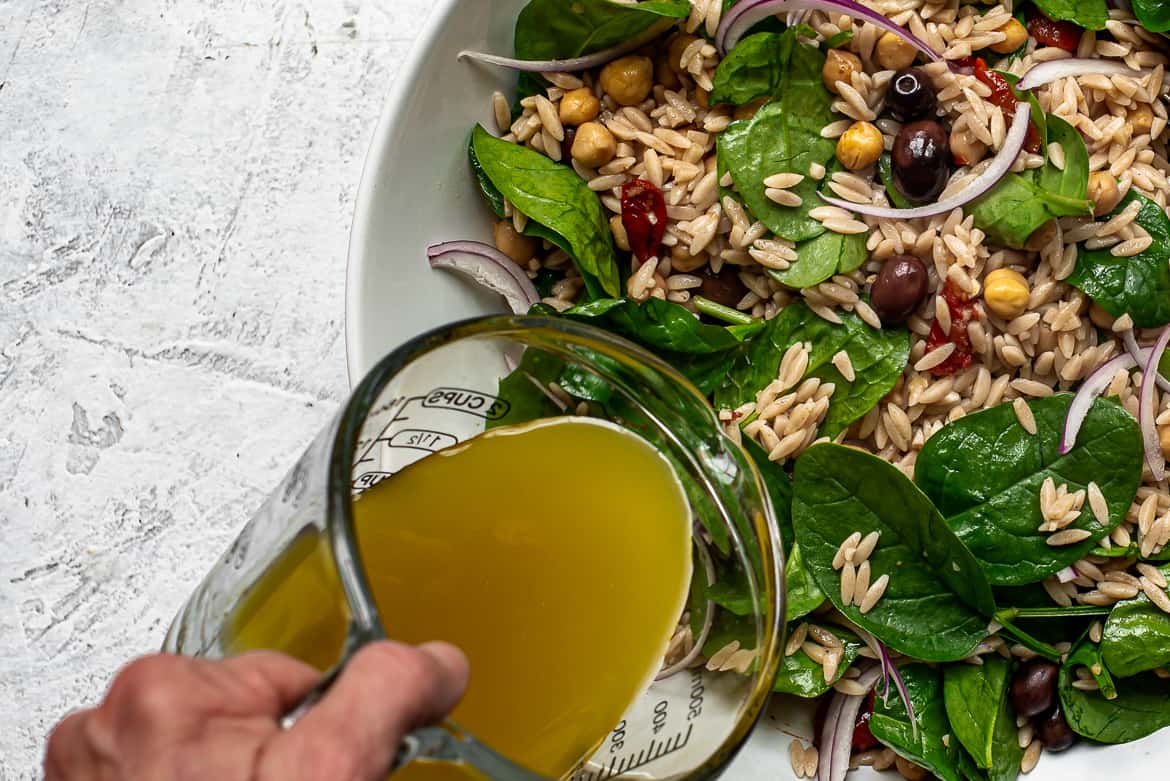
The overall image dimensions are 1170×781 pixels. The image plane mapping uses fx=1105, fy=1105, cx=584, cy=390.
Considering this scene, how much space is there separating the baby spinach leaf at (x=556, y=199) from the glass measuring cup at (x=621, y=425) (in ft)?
0.77

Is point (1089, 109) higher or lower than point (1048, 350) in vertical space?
higher

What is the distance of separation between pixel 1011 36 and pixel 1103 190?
0.23 meters

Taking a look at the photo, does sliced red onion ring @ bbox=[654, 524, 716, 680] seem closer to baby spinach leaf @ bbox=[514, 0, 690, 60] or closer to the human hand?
the human hand

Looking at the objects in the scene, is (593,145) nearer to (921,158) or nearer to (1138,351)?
(921,158)

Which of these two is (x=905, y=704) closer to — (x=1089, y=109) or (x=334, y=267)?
(x=1089, y=109)

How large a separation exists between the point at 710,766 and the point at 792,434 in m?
0.53

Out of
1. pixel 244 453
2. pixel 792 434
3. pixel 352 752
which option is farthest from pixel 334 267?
pixel 352 752

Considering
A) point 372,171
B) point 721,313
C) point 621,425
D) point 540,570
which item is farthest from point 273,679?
point 721,313

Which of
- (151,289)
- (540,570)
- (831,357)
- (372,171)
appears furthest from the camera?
(151,289)

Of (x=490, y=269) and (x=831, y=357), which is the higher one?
(x=490, y=269)

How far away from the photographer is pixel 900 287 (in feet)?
4.58

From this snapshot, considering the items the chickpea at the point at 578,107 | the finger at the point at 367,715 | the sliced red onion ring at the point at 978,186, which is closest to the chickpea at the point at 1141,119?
the sliced red onion ring at the point at 978,186

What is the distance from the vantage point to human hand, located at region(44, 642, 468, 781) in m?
0.64

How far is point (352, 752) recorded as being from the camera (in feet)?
2.11
